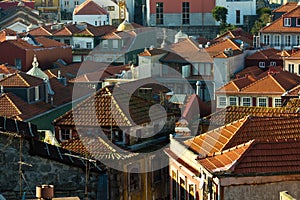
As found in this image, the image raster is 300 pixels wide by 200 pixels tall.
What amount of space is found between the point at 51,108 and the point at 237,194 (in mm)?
21341

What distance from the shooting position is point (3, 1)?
292 feet

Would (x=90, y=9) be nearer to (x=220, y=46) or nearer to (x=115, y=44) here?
(x=115, y=44)

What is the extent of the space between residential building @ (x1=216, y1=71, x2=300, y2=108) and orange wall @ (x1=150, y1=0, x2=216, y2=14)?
34.6 m

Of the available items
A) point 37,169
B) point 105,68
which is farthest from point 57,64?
point 37,169

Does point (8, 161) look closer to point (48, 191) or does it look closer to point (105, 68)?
point (48, 191)

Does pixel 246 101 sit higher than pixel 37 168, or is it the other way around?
pixel 37 168

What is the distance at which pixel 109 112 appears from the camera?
2264 cm

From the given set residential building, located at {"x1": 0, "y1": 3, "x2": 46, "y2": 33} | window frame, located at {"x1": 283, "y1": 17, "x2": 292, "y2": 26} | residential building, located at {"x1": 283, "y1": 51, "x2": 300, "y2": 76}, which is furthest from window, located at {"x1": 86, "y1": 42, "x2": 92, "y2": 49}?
residential building, located at {"x1": 283, "y1": 51, "x2": 300, "y2": 76}

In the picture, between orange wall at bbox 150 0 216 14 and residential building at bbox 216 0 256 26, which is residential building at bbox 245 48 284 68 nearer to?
A: residential building at bbox 216 0 256 26

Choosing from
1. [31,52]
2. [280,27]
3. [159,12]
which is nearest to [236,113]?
[31,52]

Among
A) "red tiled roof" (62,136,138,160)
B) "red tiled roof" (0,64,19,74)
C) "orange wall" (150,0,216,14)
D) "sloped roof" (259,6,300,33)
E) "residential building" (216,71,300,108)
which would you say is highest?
"orange wall" (150,0,216,14)

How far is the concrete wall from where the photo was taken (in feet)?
53.7

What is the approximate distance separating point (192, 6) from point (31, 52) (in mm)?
26129

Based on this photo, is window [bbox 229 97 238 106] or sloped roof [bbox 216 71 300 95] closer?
sloped roof [bbox 216 71 300 95]
